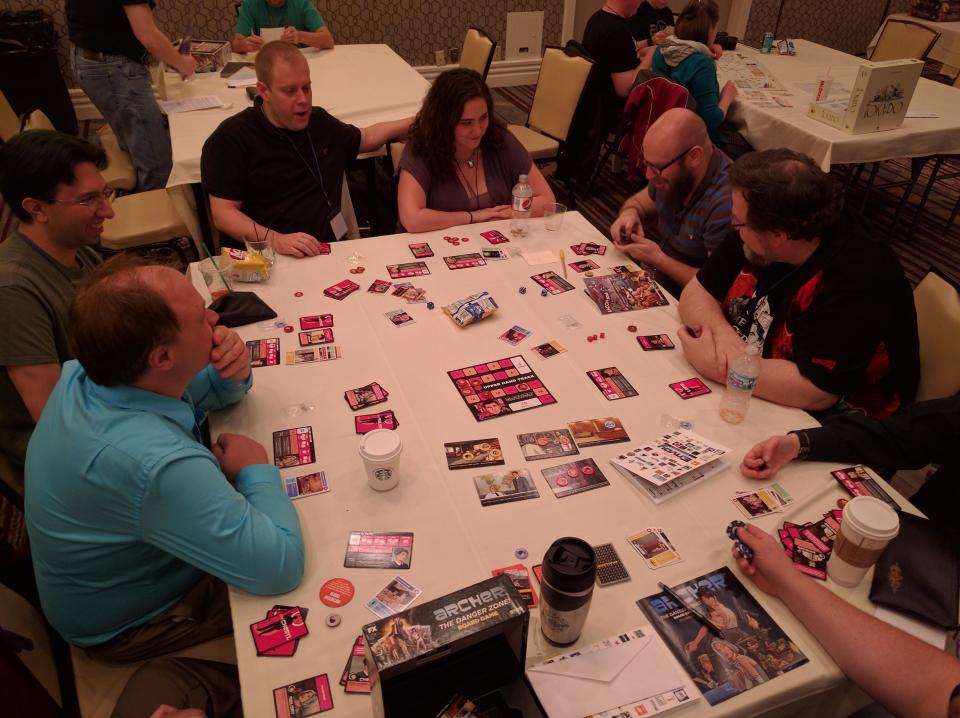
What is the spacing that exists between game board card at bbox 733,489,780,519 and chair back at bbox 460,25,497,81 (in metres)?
3.87

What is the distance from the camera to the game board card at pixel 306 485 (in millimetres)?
1489

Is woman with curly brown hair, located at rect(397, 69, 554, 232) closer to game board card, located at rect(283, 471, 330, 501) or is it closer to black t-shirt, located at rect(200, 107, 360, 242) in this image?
black t-shirt, located at rect(200, 107, 360, 242)

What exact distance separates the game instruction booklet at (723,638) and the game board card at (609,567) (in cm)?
6

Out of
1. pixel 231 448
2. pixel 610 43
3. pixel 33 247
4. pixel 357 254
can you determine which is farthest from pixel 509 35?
pixel 231 448

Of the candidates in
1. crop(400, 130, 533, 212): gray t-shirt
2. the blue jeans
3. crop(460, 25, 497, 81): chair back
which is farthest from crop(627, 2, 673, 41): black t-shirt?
the blue jeans

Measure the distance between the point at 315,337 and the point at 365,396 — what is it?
1.20 feet

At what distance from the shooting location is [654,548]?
54.0 inches

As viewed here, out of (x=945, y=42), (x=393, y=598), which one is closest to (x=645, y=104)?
(x=393, y=598)

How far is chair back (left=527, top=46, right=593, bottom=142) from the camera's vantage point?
403 centimetres

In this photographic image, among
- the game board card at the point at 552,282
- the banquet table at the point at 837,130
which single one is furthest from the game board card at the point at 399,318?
the banquet table at the point at 837,130

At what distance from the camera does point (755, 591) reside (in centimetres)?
129

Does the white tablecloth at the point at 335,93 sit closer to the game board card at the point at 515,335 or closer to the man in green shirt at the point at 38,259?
the man in green shirt at the point at 38,259

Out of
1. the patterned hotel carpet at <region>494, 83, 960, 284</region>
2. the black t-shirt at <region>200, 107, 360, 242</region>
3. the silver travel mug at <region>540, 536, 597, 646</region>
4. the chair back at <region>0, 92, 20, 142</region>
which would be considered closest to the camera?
the silver travel mug at <region>540, 536, 597, 646</region>

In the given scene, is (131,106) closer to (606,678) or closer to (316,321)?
(316,321)
